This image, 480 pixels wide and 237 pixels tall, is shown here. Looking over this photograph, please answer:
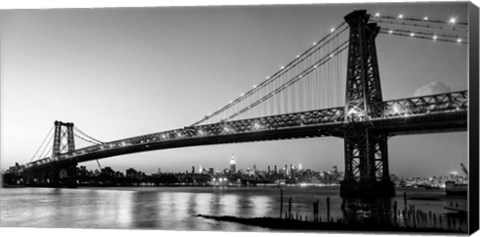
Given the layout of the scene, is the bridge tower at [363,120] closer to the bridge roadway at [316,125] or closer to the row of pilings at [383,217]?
the bridge roadway at [316,125]

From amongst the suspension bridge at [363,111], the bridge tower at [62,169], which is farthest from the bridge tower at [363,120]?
the bridge tower at [62,169]

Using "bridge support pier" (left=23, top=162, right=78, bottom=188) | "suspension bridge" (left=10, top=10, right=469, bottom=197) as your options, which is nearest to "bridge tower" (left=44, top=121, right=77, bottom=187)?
"bridge support pier" (left=23, top=162, right=78, bottom=188)

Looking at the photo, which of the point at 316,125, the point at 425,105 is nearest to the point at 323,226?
the point at 425,105

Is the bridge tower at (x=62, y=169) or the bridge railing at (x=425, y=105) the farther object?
the bridge tower at (x=62, y=169)

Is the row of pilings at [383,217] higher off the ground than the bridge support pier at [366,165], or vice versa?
the bridge support pier at [366,165]

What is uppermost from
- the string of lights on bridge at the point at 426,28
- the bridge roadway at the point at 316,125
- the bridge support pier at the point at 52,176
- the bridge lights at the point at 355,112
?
the string of lights on bridge at the point at 426,28

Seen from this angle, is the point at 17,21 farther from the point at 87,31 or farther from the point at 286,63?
the point at 286,63
